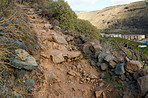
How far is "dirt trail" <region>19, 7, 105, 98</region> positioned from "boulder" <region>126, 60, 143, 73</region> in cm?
104

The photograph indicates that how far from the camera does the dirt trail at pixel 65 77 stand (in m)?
3.37

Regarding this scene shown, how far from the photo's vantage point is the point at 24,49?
3.61 metres

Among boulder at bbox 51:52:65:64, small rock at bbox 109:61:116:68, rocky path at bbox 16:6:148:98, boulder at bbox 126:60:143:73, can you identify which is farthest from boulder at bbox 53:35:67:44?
boulder at bbox 126:60:143:73

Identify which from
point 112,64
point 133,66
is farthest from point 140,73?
point 112,64

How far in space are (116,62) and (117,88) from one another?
95 centimetres

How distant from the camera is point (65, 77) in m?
3.92

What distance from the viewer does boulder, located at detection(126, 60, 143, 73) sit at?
3.68 metres

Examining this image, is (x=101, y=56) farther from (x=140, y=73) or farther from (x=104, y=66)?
(x=140, y=73)

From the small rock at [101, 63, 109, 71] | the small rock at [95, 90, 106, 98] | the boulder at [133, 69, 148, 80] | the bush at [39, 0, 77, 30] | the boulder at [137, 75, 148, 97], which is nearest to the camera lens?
the boulder at [137, 75, 148, 97]

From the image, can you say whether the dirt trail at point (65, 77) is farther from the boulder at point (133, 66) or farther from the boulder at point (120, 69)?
the boulder at point (133, 66)

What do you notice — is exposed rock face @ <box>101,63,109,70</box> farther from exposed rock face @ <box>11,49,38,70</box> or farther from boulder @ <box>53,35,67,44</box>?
exposed rock face @ <box>11,49,38,70</box>

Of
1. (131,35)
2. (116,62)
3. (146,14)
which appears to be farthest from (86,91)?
(146,14)

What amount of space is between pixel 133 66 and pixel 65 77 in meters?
2.10

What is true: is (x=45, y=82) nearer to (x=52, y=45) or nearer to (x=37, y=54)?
(x=37, y=54)
